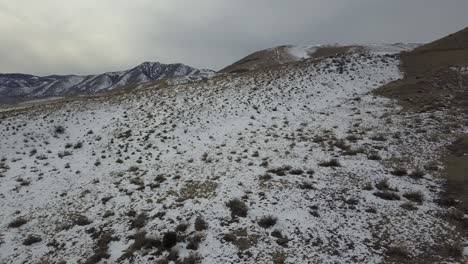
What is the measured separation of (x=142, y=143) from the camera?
967 inches

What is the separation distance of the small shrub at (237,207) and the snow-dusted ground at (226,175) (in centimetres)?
24

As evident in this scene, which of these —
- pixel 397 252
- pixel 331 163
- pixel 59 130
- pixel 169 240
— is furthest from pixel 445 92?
pixel 59 130

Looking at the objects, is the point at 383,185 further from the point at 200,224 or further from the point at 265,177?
the point at 200,224

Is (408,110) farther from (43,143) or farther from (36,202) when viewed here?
(43,143)

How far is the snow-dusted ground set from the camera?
13398 mm

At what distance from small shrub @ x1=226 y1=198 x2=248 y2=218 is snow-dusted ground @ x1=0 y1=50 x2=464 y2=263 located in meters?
0.24

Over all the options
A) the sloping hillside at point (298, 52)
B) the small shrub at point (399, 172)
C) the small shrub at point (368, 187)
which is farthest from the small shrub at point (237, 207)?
the sloping hillside at point (298, 52)

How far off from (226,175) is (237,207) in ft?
11.8

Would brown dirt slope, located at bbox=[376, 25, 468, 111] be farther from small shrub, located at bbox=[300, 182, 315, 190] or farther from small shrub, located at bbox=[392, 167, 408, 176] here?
small shrub, located at bbox=[300, 182, 315, 190]

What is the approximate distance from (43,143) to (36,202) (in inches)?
339

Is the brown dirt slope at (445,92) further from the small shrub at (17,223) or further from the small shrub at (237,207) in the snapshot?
the small shrub at (17,223)

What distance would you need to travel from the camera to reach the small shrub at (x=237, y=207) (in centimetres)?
1484

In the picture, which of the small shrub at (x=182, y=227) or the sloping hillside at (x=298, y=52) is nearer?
the small shrub at (x=182, y=227)

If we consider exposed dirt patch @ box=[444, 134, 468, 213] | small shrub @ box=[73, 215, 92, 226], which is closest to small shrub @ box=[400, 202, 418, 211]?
exposed dirt patch @ box=[444, 134, 468, 213]
